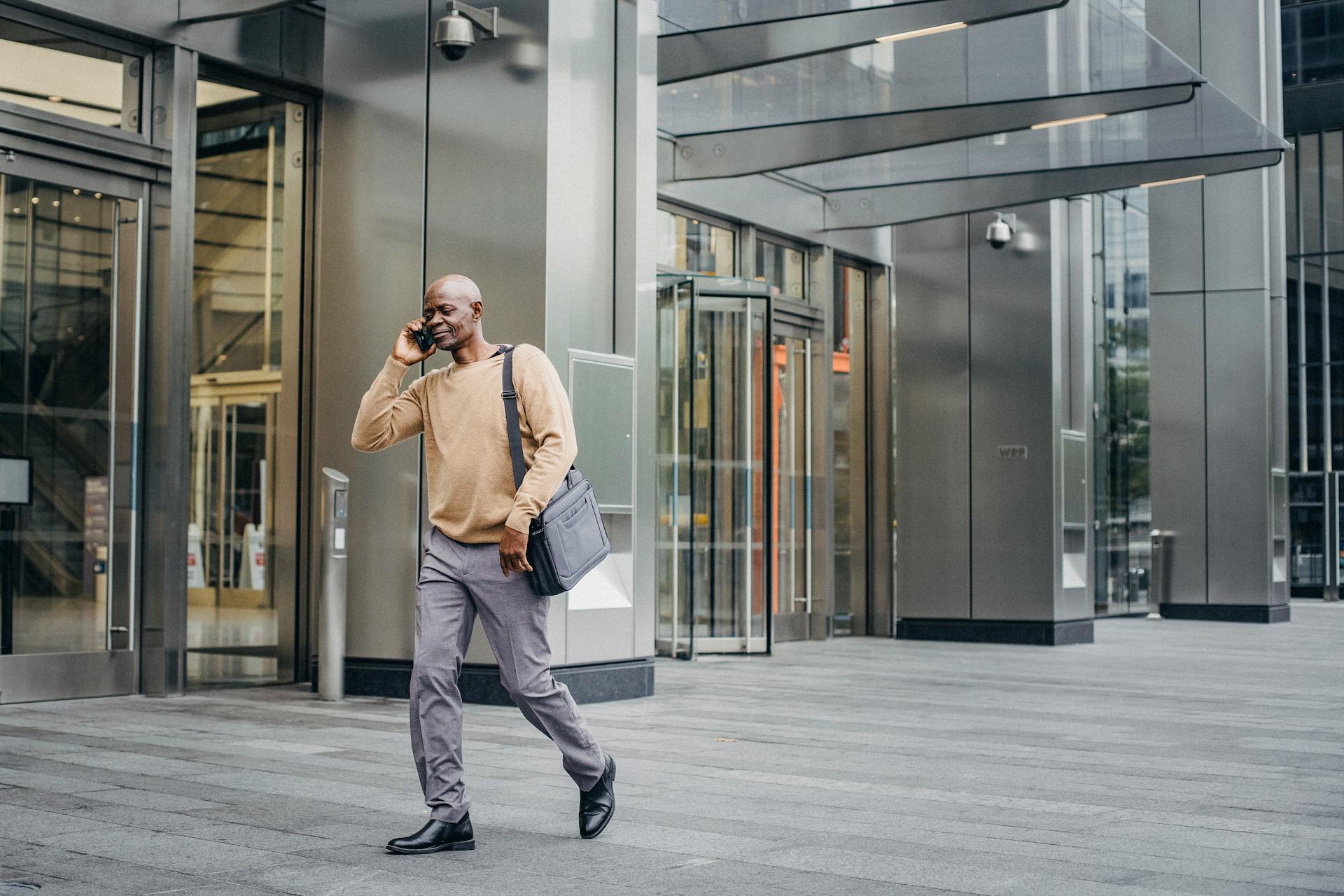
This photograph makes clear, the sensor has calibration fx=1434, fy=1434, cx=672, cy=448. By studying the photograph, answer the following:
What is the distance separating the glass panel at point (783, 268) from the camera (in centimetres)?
1403

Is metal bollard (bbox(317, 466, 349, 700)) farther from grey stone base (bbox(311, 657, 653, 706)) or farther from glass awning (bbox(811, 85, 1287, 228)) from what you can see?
glass awning (bbox(811, 85, 1287, 228))

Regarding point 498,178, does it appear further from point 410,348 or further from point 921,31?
point 410,348

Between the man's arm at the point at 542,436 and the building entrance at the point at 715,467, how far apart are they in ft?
24.7

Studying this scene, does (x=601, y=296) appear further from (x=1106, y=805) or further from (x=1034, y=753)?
(x=1106, y=805)

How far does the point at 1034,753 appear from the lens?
6879 millimetres

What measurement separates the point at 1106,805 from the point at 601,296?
187 inches

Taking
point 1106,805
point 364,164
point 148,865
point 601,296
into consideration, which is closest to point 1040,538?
point 601,296

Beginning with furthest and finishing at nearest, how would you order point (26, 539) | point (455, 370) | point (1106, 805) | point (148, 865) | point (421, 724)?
point (26, 539)
point (1106, 805)
point (455, 370)
point (421, 724)
point (148, 865)

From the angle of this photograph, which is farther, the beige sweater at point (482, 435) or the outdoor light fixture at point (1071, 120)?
the outdoor light fixture at point (1071, 120)

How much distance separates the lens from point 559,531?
454 cm

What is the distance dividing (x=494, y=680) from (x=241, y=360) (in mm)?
3261

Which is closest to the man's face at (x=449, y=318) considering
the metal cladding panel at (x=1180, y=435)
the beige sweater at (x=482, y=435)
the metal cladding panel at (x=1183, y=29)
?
the beige sweater at (x=482, y=435)

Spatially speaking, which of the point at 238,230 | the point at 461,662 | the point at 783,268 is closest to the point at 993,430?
the point at 783,268

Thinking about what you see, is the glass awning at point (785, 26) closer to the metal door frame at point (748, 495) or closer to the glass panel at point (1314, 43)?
the metal door frame at point (748, 495)
